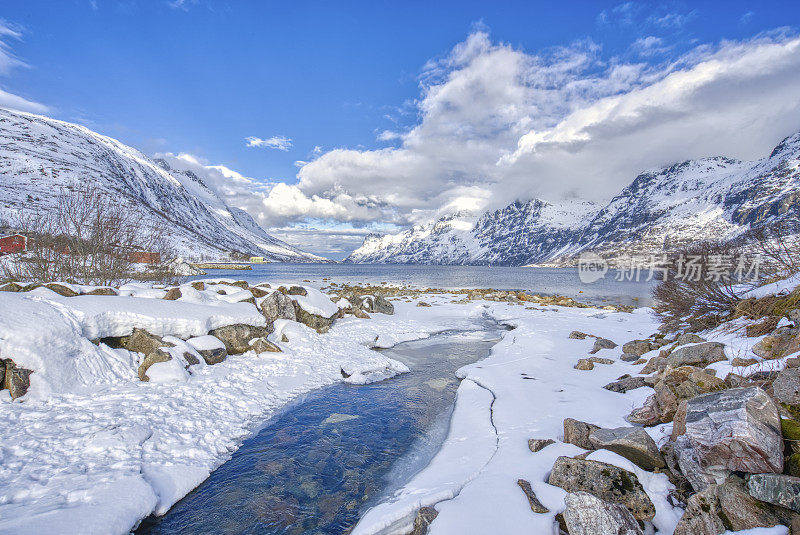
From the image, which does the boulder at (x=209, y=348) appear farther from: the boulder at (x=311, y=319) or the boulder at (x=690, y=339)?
the boulder at (x=690, y=339)

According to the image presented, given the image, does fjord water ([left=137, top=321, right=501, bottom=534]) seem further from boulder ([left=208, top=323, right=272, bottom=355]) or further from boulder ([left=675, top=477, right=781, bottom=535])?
boulder ([left=675, top=477, right=781, bottom=535])

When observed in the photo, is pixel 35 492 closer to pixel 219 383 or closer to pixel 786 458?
pixel 219 383

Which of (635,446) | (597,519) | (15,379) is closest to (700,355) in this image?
(635,446)

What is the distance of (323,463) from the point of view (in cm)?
746

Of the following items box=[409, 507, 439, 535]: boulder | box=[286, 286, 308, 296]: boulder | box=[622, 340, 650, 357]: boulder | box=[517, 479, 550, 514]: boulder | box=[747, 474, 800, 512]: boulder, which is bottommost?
box=[409, 507, 439, 535]: boulder

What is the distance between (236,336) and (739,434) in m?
13.8

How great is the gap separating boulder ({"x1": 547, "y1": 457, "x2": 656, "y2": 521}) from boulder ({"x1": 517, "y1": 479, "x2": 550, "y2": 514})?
15.0 inches

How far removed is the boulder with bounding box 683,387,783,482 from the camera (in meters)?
4.17

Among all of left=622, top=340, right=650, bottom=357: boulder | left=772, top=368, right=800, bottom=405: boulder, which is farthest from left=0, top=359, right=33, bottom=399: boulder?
left=622, top=340, right=650, bottom=357: boulder

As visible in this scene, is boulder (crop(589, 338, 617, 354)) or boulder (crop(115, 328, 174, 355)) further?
boulder (crop(589, 338, 617, 354))

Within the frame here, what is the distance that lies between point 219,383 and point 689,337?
14.5m

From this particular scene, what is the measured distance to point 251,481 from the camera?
6.73 m

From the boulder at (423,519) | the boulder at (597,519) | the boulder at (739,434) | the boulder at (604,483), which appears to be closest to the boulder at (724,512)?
the boulder at (739,434)

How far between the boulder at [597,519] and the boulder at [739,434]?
1.38m
